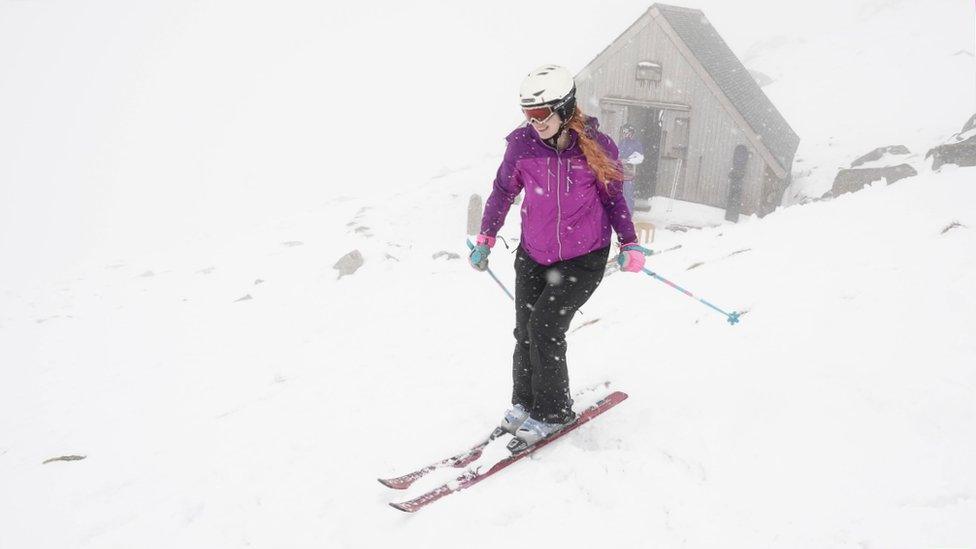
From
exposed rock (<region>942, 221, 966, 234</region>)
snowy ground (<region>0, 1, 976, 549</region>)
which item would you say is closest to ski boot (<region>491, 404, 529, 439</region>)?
snowy ground (<region>0, 1, 976, 549</region>)

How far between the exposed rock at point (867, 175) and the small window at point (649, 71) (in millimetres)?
6161

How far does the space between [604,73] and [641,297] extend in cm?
1212

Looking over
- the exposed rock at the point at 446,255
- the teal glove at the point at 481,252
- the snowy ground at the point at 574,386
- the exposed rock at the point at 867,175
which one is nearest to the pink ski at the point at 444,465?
the snowy ground at the point at 574,386

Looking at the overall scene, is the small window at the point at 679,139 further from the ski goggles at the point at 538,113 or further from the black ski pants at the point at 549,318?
the ski goggles at the point at 538,113

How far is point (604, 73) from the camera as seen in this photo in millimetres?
17328

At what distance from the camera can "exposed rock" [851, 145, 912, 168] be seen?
17.1 m

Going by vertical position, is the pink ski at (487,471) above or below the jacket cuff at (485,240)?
below

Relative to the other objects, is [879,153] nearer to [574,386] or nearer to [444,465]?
[574,386]

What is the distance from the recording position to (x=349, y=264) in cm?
1524

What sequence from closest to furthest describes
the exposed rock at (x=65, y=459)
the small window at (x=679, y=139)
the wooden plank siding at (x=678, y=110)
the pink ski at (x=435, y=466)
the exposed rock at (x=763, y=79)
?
the pink ski at (x=435, y=466) < the exposed rock at (x=65, y=459) < the wooden plank siding at (x=678, y=110) < the small window at (x=679, y=139) < the exposed rock at (x=763, y=79)

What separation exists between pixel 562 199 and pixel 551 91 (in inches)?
28.4

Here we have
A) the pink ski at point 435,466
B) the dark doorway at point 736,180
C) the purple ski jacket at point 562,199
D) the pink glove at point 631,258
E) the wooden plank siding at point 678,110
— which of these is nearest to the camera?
the purple ski jacket at point 562,199

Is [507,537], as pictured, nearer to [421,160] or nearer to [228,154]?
[421,160]

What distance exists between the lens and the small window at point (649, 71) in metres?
16.5
